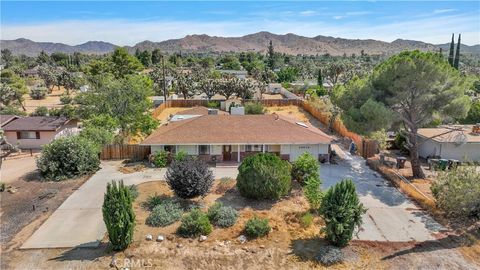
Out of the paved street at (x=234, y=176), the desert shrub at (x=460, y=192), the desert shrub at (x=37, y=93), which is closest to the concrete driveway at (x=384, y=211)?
the paved street at (x=234, y=176)

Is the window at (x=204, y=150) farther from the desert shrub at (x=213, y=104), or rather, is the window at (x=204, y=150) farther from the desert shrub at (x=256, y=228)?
the desert shrub at (x=213, y=104)

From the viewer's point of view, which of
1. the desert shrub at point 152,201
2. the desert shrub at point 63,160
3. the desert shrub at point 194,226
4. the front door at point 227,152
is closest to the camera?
the desert shrub at point 194,226

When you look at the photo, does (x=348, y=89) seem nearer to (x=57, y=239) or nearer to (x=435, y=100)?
(x=435, y=100)

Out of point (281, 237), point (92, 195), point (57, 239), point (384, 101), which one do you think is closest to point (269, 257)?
point (281, 237)

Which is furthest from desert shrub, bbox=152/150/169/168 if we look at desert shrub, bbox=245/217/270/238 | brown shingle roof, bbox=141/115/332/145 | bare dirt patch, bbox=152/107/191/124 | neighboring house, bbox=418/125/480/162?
bare dirt patch, bbox=152/107/191/124

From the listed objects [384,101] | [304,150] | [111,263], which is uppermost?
[384,101]
